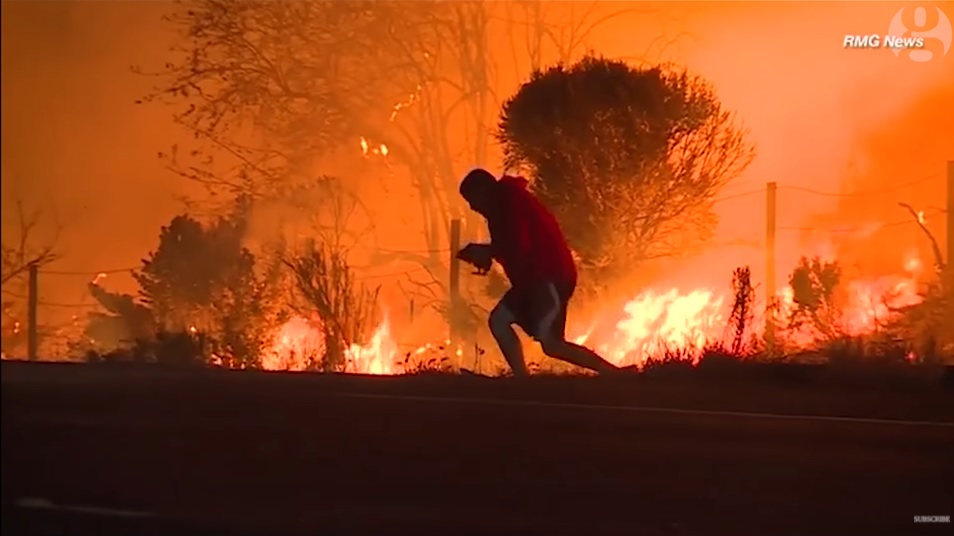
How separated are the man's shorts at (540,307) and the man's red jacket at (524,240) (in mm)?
48

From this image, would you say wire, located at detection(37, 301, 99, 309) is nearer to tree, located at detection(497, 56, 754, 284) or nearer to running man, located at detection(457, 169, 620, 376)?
running man, located at detection(457, 169, 620, 376)

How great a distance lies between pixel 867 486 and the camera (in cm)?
427

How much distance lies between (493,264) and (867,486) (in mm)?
3669

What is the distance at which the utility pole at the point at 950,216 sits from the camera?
781 centimetres

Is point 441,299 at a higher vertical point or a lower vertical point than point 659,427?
higher

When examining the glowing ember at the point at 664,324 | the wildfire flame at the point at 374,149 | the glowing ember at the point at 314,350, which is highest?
the wildfire flame at the point at 374,149

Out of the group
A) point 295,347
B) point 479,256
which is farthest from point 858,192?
point 295,347

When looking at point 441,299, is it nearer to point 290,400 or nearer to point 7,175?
point 290,400

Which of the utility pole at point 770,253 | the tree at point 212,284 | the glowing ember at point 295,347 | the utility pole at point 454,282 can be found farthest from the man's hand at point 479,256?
the utility pole at point 770,253

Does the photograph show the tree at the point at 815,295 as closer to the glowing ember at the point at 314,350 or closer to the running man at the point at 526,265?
the running man at the point at 526,265

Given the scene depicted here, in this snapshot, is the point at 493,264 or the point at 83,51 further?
the point at 493,264

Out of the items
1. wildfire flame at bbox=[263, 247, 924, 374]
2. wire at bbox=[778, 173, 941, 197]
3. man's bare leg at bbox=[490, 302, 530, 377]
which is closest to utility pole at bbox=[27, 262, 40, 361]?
wildfire flame at bbox=[263, 247, 924, 374]

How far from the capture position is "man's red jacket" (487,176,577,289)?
7523 millimetres

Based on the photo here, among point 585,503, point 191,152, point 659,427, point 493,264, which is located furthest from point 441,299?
point 585,503
